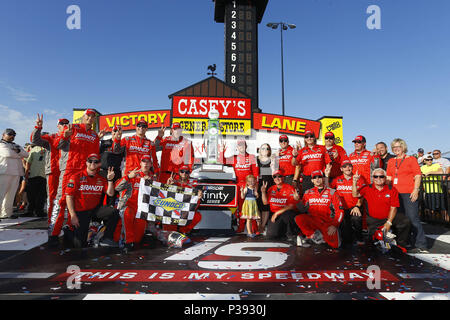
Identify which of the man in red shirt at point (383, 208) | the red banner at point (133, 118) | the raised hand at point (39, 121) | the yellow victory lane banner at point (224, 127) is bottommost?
the man in red shirt at point (383, 208)

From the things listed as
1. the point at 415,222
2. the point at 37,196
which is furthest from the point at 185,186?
the point at 37,196

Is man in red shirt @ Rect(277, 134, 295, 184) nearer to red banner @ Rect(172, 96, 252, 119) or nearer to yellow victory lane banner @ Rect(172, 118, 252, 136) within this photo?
yellow victory lane banner @ Rect(172, 118, 252, 136)

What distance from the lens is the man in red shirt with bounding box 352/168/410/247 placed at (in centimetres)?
406

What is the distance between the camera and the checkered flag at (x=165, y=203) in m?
4.18

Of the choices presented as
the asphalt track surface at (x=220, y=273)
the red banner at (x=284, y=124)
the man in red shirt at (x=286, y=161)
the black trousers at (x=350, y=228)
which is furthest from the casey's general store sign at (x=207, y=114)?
the asphalt track surface at (x=220, y=273)

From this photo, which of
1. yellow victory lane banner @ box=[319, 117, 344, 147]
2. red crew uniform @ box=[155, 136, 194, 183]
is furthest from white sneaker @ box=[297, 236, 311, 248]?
yellow victory lane banner @ box=[319, 117, 344, 147]

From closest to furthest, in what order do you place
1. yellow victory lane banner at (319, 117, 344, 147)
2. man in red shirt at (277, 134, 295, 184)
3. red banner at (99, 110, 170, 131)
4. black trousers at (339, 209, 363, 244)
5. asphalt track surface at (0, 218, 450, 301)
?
1. asphalt track surface at (0, 218, 450, 301)
2. black trousers at (339, 209, 363, 244)
3. man in red shirt at (277, 134, 295, 184)
4. red banner at (99, 110, 170, 131)
5. yellow victory lane banner at (319, 117, 344, 147)

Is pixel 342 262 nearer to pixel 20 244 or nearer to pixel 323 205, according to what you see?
pixel 323 205

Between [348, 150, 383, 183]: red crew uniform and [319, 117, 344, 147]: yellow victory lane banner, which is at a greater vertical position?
[319, 117, 344, 147]: yellow victory lane banner

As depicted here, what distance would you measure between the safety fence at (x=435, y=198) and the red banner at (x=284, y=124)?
9.39m

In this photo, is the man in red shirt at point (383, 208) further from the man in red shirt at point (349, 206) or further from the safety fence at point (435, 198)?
the safety fence at point (435, 198)

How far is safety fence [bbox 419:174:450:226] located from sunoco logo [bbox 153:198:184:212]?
6261 mm
